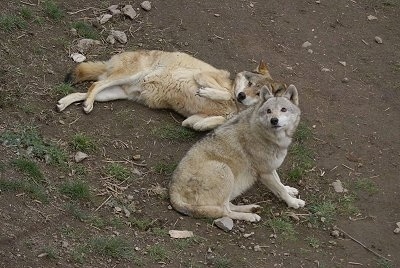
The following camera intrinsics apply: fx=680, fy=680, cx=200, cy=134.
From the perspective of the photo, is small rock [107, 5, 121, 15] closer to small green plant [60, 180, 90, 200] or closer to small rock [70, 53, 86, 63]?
small rock [70, 53, 86, 63]

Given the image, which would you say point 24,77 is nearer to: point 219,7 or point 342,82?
point 219,7

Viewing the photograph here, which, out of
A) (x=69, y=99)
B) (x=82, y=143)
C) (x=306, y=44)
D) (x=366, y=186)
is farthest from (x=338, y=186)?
(x=69, y=99)

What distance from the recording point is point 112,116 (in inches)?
359

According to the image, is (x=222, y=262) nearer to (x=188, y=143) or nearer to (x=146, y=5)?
(x=188, y=143)

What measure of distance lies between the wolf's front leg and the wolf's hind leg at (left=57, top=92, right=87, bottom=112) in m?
2.74

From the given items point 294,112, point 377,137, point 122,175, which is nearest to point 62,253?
point 122,175

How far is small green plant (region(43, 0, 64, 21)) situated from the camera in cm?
1030

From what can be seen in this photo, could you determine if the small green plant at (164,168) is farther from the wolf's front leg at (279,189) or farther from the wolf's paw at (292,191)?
the wolf's paw at (292,191)

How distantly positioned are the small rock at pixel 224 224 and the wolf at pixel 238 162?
9 cm

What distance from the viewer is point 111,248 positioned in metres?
6.39

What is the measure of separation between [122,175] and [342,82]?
431cm

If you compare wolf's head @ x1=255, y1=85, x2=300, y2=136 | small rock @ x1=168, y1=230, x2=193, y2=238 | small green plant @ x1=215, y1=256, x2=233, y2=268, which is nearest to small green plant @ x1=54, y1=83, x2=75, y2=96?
wolf's head @ x1=255, y1=85, x2=300, y2=136

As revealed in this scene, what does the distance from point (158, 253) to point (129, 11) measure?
17.5 feet

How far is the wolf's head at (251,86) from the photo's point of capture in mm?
9117
